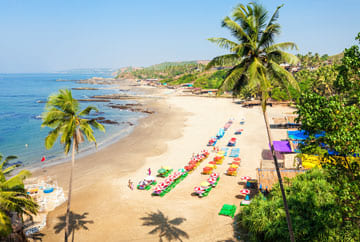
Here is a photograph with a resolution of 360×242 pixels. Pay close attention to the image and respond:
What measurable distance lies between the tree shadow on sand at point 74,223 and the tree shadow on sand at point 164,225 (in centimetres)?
432

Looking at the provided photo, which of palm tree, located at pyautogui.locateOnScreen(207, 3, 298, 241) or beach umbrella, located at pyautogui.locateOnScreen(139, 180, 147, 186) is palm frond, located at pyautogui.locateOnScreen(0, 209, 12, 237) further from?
beach umbrella, located at pyautogui.locateOnScreen(139, 180, 147, 186)

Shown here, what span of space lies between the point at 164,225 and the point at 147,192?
5994 millimetres

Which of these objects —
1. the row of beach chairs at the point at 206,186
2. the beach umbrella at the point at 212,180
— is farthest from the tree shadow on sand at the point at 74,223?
the beach umbrella at the point at 212,180

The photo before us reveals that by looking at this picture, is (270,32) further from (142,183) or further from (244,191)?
(142,183)

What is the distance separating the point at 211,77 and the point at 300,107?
130 metres

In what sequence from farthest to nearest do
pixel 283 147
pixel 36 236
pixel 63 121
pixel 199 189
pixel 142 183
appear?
1. pixel 283 147
2. pixel 142 183
3. pixel 199 189
4. pixel 36 236
5. pixel 63 121

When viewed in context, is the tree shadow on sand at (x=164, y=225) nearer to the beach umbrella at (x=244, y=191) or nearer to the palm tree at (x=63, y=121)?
the beach umbrella at (x=244, y=191)

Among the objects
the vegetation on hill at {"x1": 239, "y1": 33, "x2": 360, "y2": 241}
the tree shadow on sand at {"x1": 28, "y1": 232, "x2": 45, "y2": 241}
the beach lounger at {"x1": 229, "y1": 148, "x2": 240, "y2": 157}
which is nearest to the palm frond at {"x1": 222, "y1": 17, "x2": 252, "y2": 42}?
the vegetation on hill at {"x1": 239, "y1": 33, "x2": 360, "y2": 241}

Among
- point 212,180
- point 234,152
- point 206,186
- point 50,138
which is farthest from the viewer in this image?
point 234,152

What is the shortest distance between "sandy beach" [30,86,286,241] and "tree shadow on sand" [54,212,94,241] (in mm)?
74

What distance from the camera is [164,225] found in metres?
17.4

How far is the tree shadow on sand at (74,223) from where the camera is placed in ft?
57.4

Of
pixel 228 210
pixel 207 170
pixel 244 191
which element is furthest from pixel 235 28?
pixel 207 170

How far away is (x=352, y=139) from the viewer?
24.5 ft
